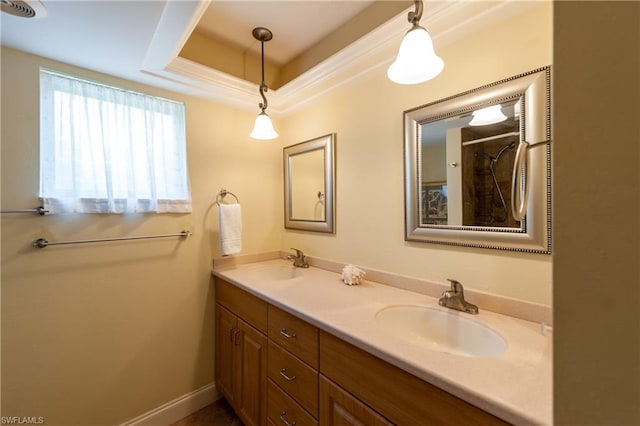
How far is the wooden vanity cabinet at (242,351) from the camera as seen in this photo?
1355mm

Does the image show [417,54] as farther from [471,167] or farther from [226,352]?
[226,352]

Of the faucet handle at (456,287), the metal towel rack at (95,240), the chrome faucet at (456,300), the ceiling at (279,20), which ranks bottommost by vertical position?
the chrome faucet at (456,300)

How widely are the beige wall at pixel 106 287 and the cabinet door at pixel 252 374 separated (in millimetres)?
451

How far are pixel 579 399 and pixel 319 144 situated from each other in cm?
169

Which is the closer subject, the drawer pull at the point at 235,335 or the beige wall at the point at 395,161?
the beige wall at the point at 395,161

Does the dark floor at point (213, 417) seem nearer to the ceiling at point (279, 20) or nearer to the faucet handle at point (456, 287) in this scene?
the faucet handle at point (456, 287)

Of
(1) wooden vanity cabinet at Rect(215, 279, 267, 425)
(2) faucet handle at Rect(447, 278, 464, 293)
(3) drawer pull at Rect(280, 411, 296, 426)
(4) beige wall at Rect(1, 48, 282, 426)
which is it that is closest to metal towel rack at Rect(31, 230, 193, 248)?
(4) beige wall at Rect(1, 48, 282, 426)

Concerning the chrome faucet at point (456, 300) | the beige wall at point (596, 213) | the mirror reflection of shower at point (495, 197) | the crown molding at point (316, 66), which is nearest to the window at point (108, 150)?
the crown molding at point (316, 66)

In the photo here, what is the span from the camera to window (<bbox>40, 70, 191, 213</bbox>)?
4.30 ft

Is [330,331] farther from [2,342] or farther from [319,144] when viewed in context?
[2,342]

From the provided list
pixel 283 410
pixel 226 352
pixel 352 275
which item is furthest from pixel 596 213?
pixel 226 352

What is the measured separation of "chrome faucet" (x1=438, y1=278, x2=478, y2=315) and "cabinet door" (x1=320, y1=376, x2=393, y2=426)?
1.78ft

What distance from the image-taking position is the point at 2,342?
121 cm

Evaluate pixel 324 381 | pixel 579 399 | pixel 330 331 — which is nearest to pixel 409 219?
pixel 330 331
